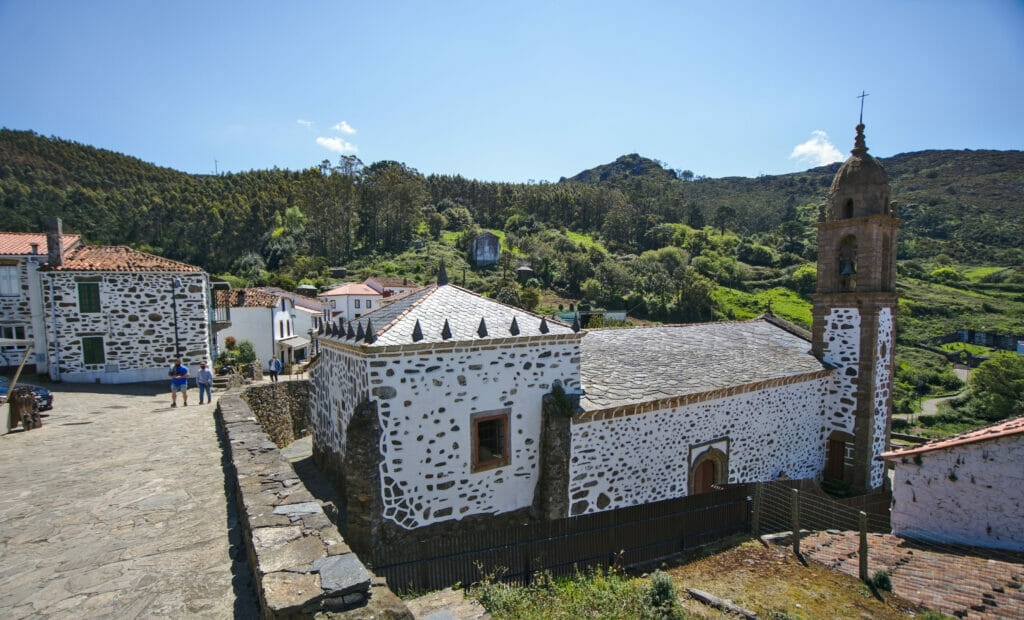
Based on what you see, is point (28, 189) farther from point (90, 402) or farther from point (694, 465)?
point (694, 465)

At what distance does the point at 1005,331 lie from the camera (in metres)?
51.7

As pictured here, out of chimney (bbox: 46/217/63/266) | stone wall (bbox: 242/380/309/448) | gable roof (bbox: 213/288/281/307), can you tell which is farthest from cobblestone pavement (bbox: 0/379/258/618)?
gable roof (bbox: 213/288/281/307)

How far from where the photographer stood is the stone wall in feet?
45.7

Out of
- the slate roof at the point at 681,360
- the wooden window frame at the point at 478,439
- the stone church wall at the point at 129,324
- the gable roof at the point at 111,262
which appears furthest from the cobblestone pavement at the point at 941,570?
the gable roof at the point at 111,262

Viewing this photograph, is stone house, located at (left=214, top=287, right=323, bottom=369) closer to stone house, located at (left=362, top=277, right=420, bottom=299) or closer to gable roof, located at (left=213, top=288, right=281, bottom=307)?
gable roof, located at (left=213, top=288, right=281, bottom=307)

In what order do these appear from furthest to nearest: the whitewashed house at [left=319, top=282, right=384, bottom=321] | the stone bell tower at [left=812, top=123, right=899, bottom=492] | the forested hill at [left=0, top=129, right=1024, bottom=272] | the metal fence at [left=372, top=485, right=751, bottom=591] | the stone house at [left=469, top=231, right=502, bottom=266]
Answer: the forested hill at [left=0, top=129, right=1024, bottom=272]
the stone house at [left=469, top=231, right=502, bottom=266]
the whitewashed house at [left=319, top=282, right=384, bottom=321]
the stone bell tower at [left=812, top=123, right=899, bottom=492]
the metal fence at [left=372, top=485, right=751, bottom=591]

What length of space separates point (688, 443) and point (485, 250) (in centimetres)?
5662

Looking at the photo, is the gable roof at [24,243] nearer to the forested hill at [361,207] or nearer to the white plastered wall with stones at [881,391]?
the white plastered wall with stones at [881,391]

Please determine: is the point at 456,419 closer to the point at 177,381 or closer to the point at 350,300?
the point at 177,381

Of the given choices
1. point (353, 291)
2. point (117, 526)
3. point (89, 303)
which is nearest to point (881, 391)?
point (117, 526)

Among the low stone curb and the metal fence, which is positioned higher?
the low stone curb

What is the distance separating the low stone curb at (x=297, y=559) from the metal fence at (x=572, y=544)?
2030 millimetres

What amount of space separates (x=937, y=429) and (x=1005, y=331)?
28.9 meters

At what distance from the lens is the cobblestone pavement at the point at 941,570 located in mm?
6406
